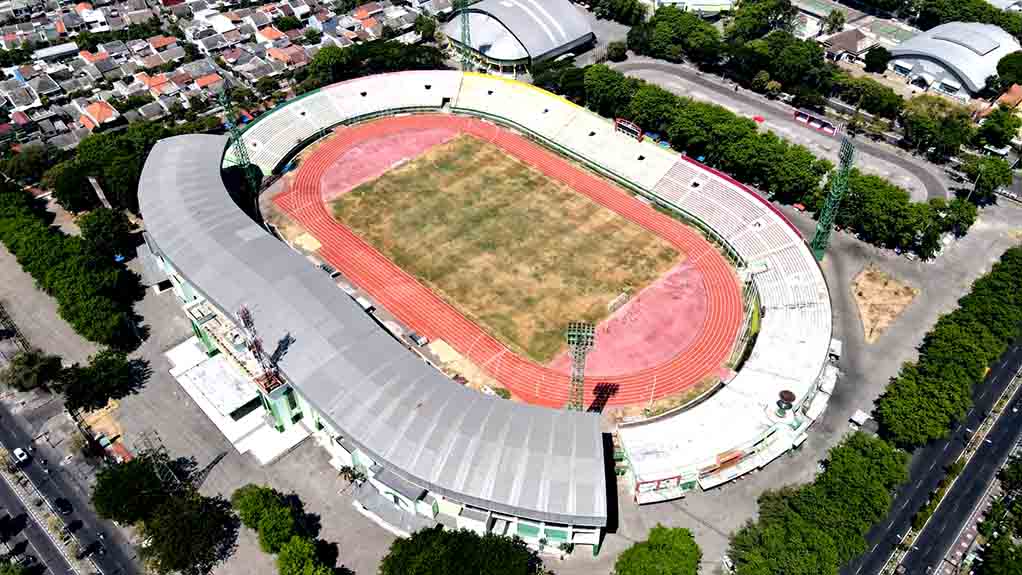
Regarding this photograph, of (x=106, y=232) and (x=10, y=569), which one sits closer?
(x=10, y=569)

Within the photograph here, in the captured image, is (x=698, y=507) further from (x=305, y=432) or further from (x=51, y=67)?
(x=51, y=67)

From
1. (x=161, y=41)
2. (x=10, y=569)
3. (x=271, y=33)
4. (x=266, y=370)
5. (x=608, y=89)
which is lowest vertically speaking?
(x=10, y=569)

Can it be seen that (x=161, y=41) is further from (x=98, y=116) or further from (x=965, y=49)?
(x=965, y=49)

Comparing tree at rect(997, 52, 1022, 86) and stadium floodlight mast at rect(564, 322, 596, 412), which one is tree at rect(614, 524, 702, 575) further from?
tree at rect(997, 52, 1022, 86)

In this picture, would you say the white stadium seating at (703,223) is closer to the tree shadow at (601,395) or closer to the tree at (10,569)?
the tree shadow at (601,395)

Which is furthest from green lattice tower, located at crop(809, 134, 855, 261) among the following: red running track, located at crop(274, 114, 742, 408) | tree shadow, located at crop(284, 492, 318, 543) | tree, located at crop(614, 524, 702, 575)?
tree shadow, located at crop(284, 492, 318, 543)

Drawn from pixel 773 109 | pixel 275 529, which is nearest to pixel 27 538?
pixel 275 529
